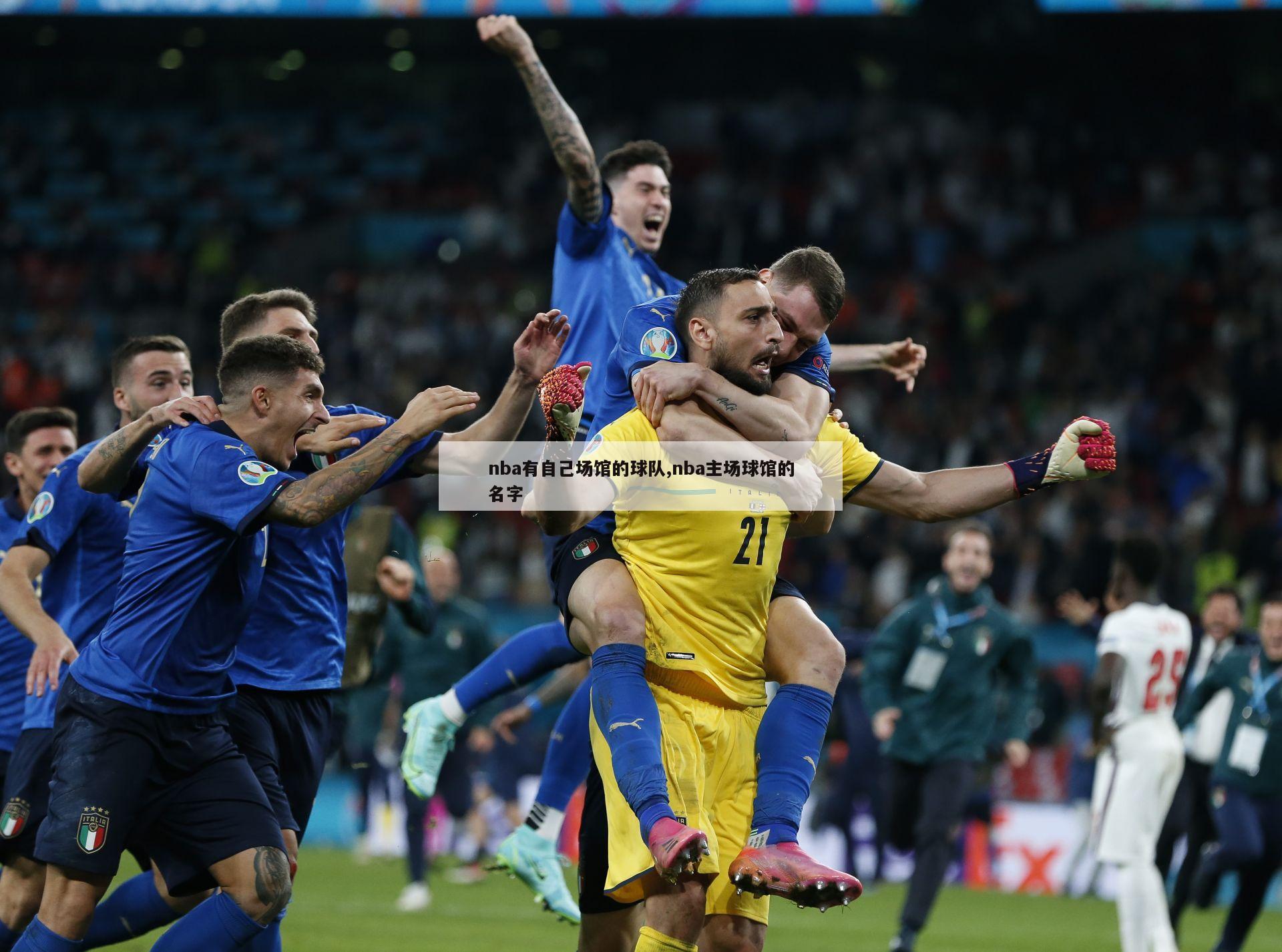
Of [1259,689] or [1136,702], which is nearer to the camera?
[1136,702]

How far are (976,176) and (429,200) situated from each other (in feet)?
28.6

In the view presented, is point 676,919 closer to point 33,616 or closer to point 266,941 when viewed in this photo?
point 266,941

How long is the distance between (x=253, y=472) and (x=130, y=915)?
6.31 ft

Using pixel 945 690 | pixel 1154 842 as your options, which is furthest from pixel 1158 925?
pixel 945 690

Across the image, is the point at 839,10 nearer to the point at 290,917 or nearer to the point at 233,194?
the point at 233,194

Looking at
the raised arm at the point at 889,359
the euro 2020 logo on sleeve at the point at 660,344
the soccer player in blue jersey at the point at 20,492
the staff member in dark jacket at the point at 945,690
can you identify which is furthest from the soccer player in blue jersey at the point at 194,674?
the staff member in dark jacket at the point at 945,690

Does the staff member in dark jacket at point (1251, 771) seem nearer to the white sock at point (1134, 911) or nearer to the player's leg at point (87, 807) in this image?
the white sock at point (1134, 911)

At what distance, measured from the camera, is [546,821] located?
7.05 metres

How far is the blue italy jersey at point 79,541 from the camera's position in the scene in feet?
20.7

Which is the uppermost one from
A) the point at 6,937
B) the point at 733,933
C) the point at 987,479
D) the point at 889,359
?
the point at 889,359

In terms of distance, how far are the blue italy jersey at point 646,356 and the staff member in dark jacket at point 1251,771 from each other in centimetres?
608

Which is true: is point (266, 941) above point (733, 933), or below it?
below

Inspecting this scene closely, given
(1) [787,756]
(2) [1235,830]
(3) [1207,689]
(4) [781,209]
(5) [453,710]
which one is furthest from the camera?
(4) [781,209]

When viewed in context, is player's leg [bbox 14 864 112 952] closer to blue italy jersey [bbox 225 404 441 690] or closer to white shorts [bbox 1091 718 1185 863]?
blue italy jersey [bbox 225 404 441 690]
